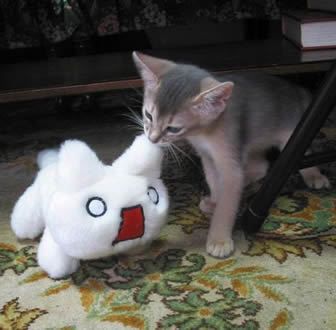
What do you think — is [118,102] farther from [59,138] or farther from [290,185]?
[290,185]

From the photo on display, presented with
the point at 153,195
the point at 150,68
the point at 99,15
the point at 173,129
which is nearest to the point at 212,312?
the point at 153,195

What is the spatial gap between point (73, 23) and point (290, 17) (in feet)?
2.43

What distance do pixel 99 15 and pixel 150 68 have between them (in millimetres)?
896

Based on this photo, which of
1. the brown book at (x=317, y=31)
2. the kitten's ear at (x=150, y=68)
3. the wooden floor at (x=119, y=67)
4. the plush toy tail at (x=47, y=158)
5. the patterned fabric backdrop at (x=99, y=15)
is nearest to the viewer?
the kitten's ear at (x=150, y=68)

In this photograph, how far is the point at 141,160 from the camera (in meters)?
0.75

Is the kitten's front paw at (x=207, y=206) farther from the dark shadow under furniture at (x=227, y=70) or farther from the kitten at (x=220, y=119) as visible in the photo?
the dark shadow under furniture at (x=227, y=70)

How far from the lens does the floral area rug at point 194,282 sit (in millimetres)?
662

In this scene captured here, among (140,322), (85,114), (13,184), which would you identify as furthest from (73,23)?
(140,322)

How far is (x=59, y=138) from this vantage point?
151cm

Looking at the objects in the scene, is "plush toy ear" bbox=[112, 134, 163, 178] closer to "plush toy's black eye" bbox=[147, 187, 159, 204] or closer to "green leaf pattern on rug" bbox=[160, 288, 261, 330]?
"plush toy's black eye" bbox=[147, 187, 159, 204]

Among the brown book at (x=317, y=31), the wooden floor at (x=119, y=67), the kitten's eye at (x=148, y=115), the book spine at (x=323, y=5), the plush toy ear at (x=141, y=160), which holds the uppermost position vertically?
the book spine at (x=323, y=5)

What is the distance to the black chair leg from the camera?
0.76m

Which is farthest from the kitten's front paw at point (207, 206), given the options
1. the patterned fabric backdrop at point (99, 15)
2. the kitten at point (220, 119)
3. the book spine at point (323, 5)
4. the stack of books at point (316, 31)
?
the patterned fabric backdrop at point (99, 15)

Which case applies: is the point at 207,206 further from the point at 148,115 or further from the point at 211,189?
the point at 148,115
